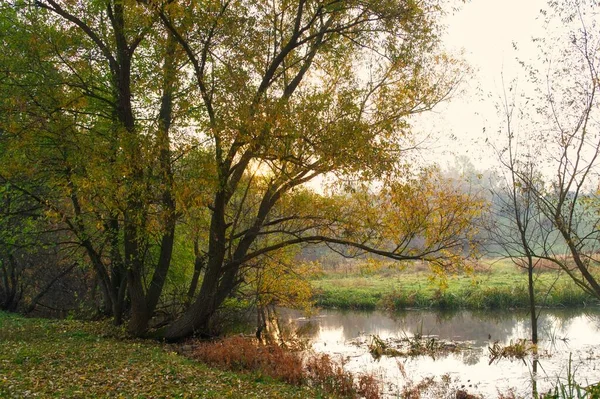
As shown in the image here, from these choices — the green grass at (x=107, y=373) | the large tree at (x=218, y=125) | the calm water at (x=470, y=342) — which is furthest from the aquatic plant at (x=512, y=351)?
the green grass at (x=107, y=373)

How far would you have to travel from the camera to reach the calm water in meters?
13.6

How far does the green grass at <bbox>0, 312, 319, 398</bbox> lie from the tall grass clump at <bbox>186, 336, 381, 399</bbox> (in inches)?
31.2

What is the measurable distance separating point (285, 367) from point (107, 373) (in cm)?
451

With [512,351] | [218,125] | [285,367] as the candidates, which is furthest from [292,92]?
[512,351]

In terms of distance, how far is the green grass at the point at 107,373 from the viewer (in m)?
8.22

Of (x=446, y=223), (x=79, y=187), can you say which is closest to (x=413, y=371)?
(x=446, y=223)

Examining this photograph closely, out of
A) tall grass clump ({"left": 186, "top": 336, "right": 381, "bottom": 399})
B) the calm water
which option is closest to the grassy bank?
the calm water

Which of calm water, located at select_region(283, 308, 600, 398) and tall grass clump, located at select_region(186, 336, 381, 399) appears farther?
calm water, located at select_region(283, 308, 600, 398)

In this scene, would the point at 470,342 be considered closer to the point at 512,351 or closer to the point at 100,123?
the point at 512,351

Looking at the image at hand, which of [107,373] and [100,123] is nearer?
[107,373]

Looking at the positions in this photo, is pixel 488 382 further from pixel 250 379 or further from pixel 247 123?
pixel 247 123

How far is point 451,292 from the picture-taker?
2792 centimetres

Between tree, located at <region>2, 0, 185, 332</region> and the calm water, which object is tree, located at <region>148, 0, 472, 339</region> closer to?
tree, located at <region>2, 0, 185, 332</region>

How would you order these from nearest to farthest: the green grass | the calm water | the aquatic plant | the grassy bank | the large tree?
the green grass → the large tree → the calm water → the aquatic plant → the grassy bank
